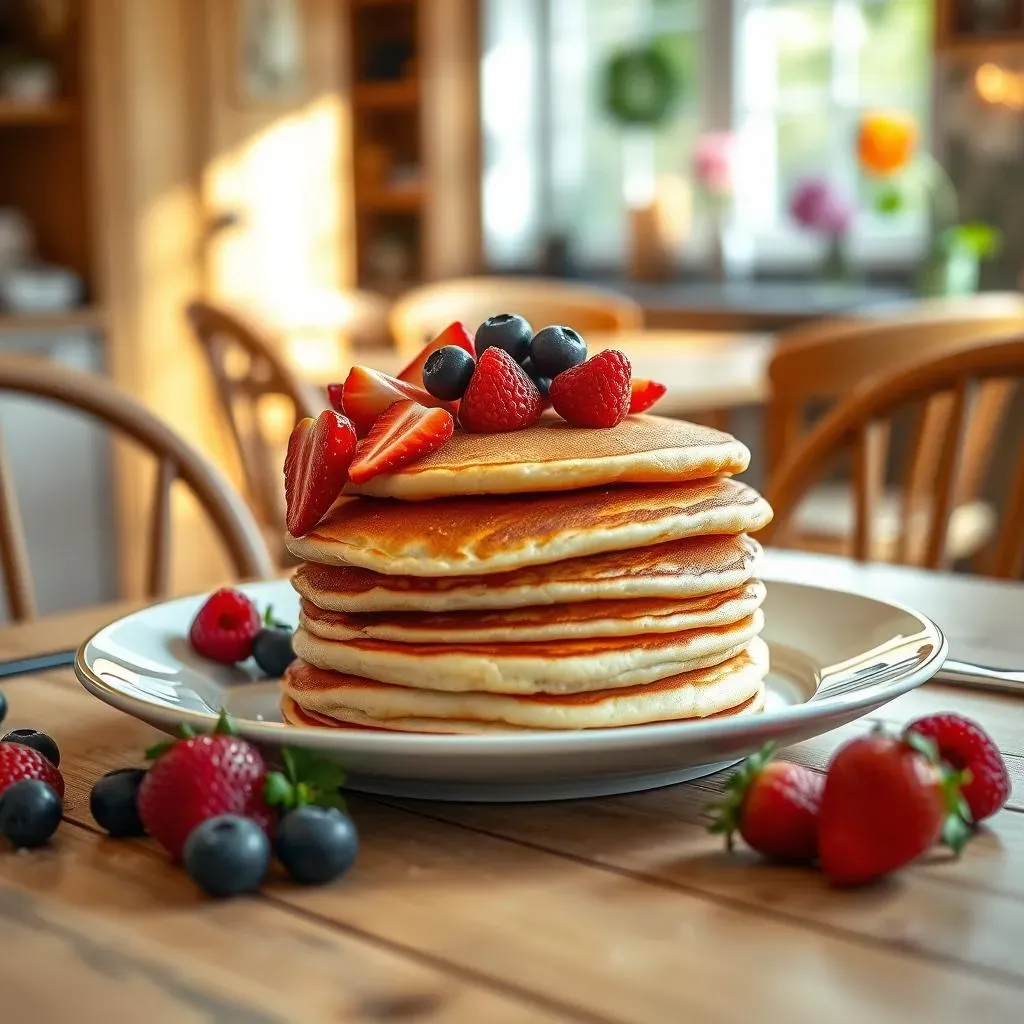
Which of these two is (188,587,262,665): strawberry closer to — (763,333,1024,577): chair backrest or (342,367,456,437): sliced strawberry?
(342,367,456,437): sliced strawberry

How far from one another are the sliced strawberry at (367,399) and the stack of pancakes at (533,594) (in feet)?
0.22

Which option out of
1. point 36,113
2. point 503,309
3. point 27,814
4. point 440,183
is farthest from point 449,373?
point 440,183

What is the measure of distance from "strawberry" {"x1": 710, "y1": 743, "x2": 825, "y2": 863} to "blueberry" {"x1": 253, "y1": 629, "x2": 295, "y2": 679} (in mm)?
418

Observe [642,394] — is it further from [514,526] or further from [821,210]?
[821,210]

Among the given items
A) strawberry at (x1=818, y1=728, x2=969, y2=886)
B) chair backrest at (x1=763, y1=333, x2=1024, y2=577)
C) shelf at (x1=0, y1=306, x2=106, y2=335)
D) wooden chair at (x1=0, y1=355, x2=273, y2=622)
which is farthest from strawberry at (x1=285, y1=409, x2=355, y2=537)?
shelf at (x1=0, y1=306, x2=106, y2=335)

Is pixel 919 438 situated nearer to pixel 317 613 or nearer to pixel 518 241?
pixel 317 613

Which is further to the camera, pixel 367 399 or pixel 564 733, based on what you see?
pixel 367 399

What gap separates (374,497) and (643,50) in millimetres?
4320

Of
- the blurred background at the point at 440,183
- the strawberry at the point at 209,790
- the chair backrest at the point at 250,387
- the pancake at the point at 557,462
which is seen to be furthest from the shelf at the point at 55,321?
the strawberry at the point at 209,790

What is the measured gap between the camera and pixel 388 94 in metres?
5.47

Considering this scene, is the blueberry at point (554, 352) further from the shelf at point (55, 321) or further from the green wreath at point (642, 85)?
the green wreath at point (642, 85)

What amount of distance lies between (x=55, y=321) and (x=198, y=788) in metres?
3.89

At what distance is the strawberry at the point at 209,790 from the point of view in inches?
27.0

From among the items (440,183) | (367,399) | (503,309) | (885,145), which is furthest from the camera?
(440,183)
